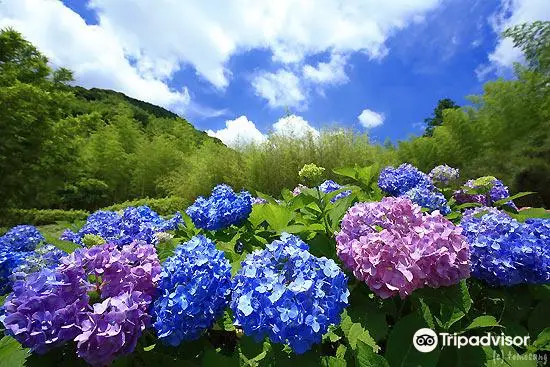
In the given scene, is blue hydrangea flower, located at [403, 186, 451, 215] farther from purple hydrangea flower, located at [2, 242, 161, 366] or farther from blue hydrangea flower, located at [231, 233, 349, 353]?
purple hydrangea flower, located at [2, 242, 161, 366]

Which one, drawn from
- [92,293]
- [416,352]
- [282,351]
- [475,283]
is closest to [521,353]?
[475,283]

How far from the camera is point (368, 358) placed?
101 centimetres

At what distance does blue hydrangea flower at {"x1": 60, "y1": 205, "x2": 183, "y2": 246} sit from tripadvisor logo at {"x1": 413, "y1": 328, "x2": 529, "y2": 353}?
1.30 metres

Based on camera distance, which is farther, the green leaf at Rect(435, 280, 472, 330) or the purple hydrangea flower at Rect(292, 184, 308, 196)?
the purple hydrangea flower at Rect(292, 184, 308, 196)

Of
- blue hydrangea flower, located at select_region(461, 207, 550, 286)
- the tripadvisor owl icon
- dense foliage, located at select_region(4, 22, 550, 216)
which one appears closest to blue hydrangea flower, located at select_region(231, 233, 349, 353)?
the tripadvisor owl icon

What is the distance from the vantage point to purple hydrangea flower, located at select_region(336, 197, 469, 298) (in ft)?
4.22

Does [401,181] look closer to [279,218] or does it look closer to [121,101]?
[279,218]

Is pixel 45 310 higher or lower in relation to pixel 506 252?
lower

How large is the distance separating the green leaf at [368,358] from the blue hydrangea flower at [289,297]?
0.09 metres

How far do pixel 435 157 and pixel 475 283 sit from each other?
694 inches

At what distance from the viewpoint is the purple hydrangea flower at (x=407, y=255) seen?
1.29 metres

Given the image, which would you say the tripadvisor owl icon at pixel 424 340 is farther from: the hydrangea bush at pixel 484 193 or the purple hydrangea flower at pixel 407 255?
the hydrangea bush at pixel 484 193

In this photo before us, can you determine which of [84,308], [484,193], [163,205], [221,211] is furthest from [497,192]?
[163,205]

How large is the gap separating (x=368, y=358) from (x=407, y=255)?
0.41 meters
